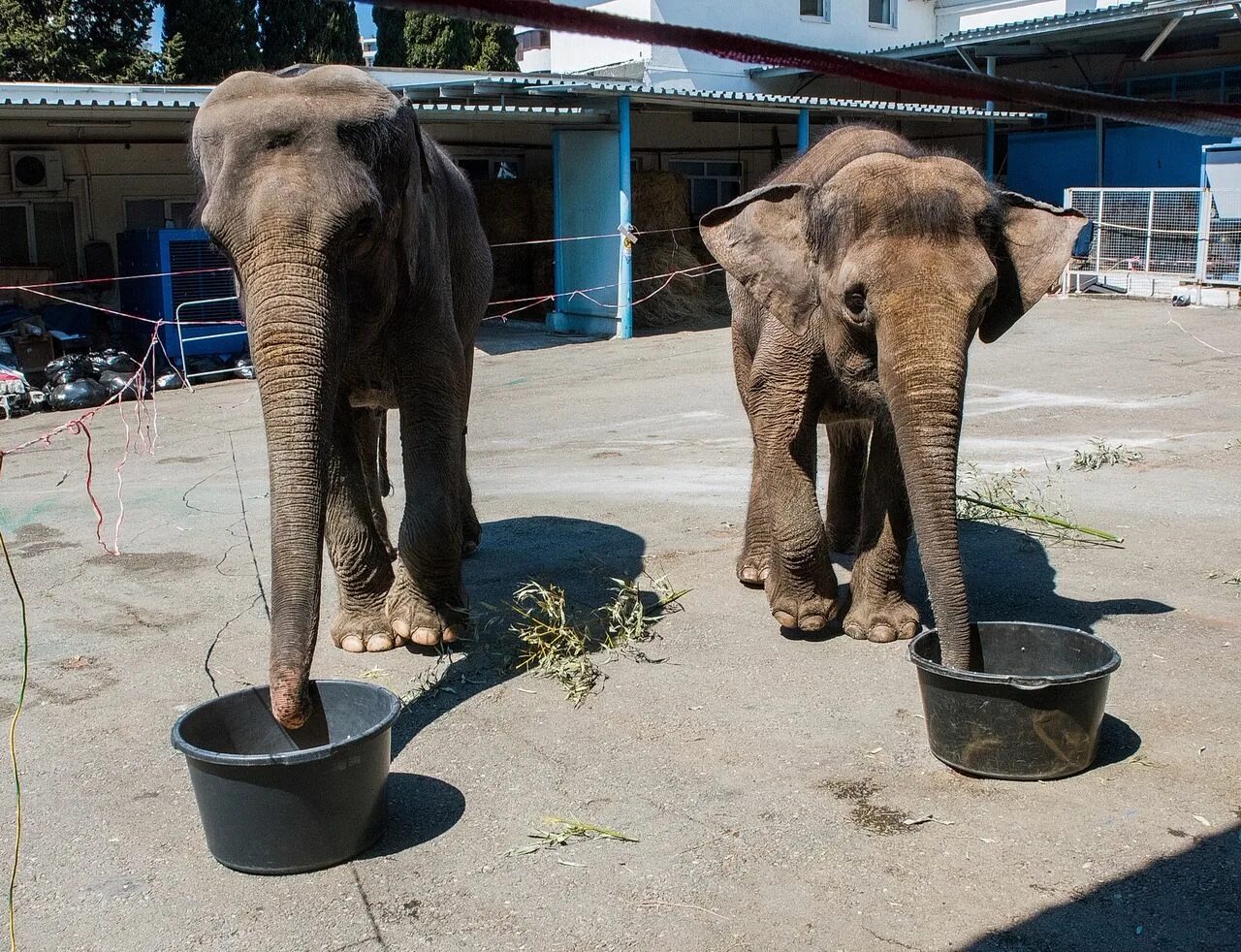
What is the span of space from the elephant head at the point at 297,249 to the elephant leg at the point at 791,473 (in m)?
1.94

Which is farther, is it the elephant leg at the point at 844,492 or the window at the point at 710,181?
the window at the point at 710,181

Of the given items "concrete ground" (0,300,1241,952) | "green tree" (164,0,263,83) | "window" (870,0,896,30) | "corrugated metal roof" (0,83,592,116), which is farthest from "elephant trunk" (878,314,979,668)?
"window" (870,0,896,30)

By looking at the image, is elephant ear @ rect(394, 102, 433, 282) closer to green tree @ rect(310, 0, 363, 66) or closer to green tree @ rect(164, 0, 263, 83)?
green tree @ rect(164, 0, 263, 83)

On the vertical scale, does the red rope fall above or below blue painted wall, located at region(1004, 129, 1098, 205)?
below

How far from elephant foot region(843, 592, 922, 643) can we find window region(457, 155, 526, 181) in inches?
880

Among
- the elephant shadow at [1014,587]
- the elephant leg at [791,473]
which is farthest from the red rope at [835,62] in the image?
the elephant shadow at [1014,587]

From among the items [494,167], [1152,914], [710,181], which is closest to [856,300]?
[1152,914]

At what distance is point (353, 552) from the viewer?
252 inches

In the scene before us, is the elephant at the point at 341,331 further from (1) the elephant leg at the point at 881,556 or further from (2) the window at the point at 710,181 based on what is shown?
(2) the window at the point at 710,181

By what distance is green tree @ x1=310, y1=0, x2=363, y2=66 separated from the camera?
35.3 metres

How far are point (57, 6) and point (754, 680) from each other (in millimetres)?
30706

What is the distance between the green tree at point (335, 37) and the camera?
35.3 metres

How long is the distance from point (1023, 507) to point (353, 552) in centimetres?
468

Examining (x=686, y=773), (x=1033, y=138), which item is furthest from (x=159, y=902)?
(x=1033, y=138)
